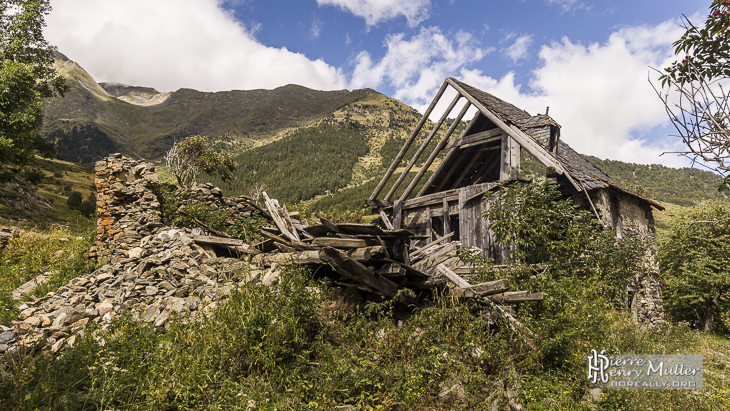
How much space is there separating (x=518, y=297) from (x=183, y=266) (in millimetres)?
6773

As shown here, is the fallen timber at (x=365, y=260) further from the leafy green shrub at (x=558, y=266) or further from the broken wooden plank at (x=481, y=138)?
the broken wooden plank at (x=481, y=138)

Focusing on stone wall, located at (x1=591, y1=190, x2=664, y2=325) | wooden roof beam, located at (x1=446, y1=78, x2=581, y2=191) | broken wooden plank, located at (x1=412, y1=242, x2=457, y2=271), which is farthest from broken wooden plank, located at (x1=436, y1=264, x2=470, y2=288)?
stone wall, located at (x1=591, y1=190, x2=664, y2=325)

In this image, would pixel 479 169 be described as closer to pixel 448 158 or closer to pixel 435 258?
pixel 448 158

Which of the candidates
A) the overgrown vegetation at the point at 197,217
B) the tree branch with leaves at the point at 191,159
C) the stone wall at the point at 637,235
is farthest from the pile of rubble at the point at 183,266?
the tree branch with leaves at the point at 191,159

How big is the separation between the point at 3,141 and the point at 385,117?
138 meters

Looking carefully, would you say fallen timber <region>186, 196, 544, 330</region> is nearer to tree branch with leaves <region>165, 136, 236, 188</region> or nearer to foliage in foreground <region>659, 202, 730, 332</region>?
tree branch with leaves <region>165, 136, 236, 188</region>

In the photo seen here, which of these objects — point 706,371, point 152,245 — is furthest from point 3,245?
point 706,371

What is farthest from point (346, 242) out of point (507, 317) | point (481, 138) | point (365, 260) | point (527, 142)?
point (481, 138)

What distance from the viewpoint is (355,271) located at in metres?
6.23

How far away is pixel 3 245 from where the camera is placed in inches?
421

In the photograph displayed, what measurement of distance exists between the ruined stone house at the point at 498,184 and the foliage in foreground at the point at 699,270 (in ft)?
20.7

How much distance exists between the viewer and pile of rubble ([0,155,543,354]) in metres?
6.19

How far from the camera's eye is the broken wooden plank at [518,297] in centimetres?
594

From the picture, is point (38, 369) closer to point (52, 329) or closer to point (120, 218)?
point (52, 329)
